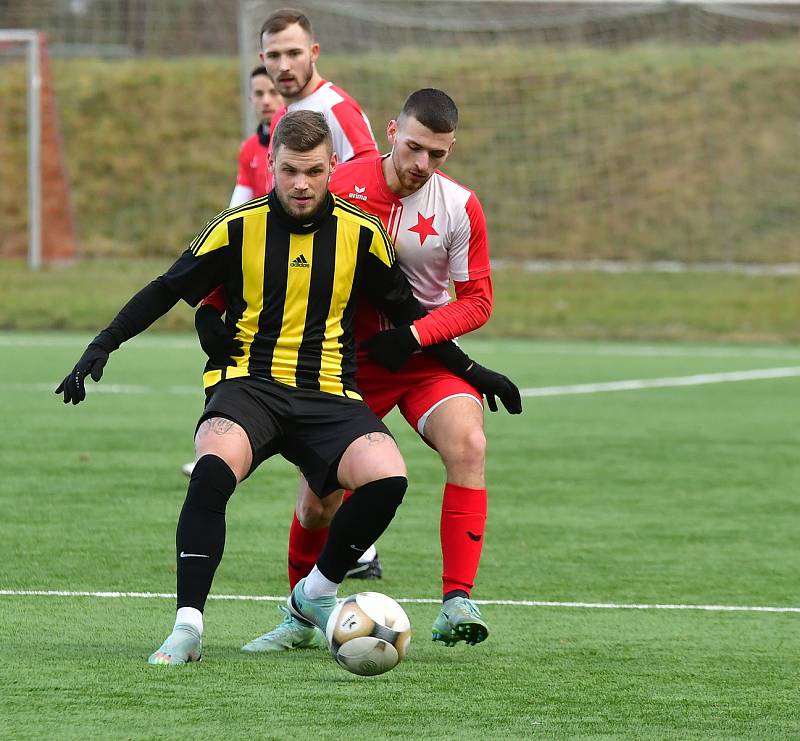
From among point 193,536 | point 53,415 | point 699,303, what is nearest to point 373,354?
point 193,536

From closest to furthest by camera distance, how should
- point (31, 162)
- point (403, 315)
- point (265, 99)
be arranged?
point (403, 315) → point (265, 99) → point (31, 162)

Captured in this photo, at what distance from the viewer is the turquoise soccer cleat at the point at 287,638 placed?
4551 millimetres

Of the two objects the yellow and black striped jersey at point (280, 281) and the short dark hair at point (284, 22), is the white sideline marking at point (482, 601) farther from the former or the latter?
the short dark hair at point (284, 22)

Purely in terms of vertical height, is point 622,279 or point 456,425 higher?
point 456,425

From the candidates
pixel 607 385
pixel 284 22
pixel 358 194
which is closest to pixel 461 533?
pixel 358 194

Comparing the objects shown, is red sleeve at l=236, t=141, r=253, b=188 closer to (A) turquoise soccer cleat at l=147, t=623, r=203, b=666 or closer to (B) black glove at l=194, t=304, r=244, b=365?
(B) black glove at l=194, t=304, r=244, b=365

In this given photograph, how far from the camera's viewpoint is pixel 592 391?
11820 millimetres

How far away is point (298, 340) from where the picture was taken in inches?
183

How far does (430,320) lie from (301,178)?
669 mm

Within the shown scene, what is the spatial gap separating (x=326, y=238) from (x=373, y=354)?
1.42ft

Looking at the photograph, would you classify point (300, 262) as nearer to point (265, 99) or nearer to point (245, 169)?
point (245, 169)

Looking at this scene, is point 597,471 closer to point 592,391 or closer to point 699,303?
point 592,391

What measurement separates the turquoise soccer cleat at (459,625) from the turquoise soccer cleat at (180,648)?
0.71 meters

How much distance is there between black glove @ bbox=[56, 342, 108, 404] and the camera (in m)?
4.41
